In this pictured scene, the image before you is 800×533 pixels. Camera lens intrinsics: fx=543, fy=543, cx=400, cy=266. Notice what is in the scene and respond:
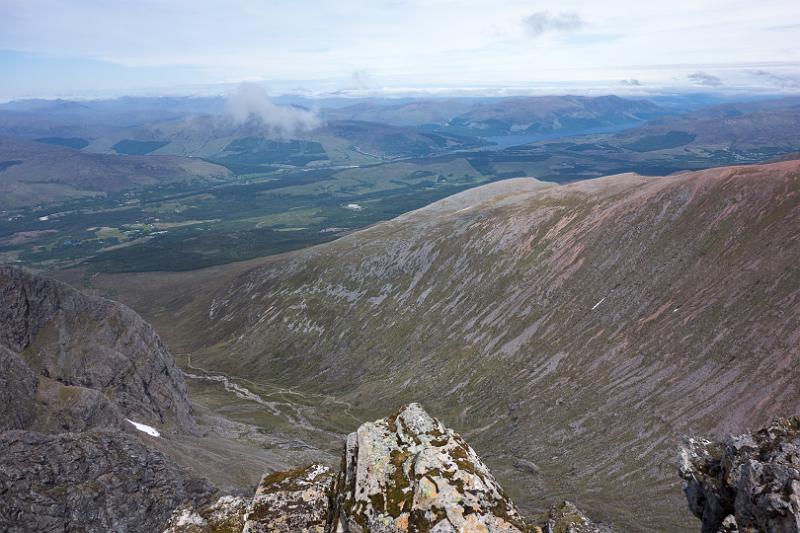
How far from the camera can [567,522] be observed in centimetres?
2969

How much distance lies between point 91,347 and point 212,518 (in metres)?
113

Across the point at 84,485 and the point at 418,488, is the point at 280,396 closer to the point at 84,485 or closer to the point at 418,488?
the point at 84,485

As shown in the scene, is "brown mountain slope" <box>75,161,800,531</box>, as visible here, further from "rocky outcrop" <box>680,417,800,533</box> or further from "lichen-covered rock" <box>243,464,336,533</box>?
"lichen-covered rock" <box>243,464,336,533</box>

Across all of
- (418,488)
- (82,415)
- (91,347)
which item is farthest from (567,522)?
(91,347)

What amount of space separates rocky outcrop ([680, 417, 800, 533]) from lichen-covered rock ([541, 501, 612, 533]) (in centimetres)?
716

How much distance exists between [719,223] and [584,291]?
3571 cm

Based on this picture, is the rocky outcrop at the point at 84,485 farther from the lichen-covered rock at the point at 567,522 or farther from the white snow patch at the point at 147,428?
the white snow patch at the point at 147,428

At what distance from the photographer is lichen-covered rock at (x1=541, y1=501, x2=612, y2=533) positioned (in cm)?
2786

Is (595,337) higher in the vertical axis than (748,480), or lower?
lower

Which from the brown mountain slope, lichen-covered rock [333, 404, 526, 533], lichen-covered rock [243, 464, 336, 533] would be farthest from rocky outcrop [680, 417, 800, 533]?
the brown mountain slope

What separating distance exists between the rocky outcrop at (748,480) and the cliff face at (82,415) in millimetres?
35202

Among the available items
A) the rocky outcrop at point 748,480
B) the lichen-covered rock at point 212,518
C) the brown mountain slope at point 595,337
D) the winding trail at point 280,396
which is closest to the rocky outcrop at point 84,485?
the lichen-covered rock at point 212,518

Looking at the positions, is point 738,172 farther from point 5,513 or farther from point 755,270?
point 5,513

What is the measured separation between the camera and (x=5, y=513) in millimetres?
43656
